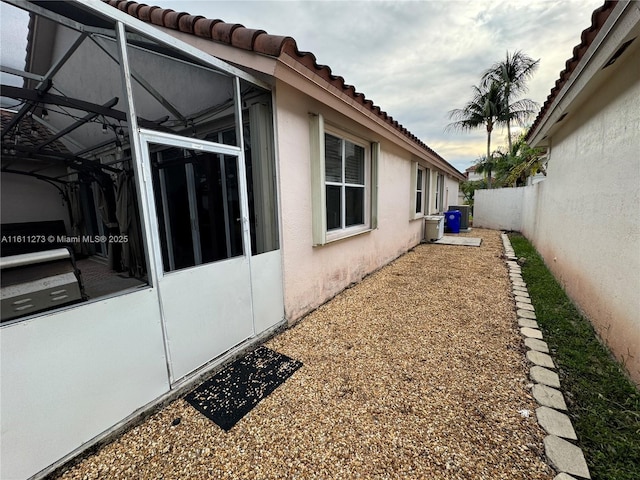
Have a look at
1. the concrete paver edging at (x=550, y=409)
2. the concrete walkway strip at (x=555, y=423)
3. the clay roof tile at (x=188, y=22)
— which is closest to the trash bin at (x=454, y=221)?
the concrete paver edging at (x=550, y=409)

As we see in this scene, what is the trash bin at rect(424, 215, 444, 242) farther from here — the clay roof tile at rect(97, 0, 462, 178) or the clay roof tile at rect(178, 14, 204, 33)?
the clay roof tile at rect(178, 14, 204, 33)

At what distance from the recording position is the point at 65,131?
3.54 m

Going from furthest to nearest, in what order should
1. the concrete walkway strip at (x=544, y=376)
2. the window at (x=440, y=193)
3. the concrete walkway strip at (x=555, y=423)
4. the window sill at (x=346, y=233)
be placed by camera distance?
1. the window at (x=440, y=193)
2. the window sill at (x=346, y=233)
3. the concrete walkway strip at (x=544, y=376)
4. the concrete walkway strip at (x=555, y=423)

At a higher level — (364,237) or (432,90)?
(432,90)

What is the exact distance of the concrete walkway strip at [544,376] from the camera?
7.64 feet

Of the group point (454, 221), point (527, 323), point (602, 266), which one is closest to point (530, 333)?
point (527, 323)

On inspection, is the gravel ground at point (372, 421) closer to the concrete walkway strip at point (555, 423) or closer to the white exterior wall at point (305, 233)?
the concrete walkway strip at point (555, 423)

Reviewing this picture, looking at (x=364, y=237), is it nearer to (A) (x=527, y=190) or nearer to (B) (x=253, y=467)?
(B) (x=253, y=467)

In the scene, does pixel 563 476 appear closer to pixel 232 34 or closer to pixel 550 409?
pixel 550 409

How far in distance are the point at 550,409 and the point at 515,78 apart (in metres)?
25.2

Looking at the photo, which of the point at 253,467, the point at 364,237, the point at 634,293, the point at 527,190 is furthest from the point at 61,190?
the point at 527,190

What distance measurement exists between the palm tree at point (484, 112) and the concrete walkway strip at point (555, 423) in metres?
20.7

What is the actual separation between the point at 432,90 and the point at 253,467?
11.2 metres

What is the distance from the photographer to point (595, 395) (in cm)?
219
